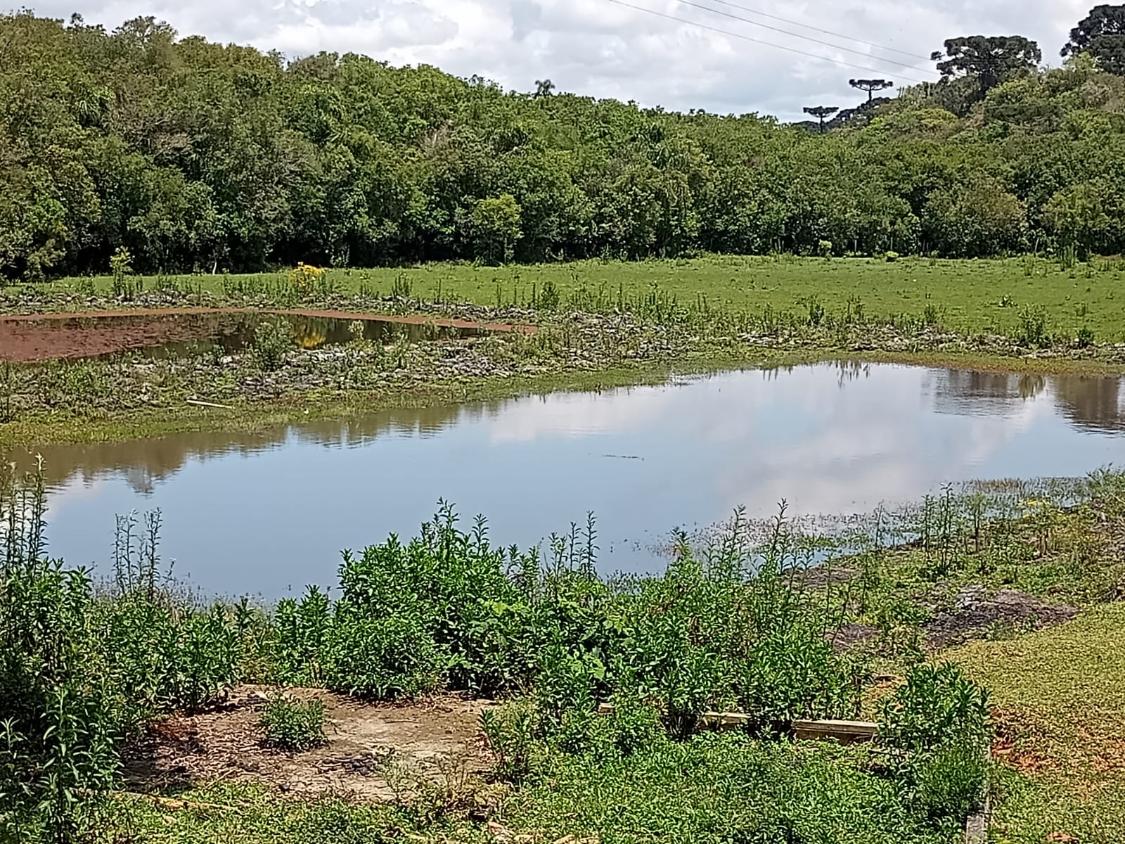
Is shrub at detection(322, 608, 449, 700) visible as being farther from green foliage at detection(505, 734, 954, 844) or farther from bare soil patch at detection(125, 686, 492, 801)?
green foliage at detection(505, 734, 954, 844)

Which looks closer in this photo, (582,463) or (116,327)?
(582,463)

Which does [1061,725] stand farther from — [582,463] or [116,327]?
[116,327]

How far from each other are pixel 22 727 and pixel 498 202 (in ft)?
154

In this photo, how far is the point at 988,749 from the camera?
5.93 meters

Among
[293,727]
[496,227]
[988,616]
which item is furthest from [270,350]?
[496,227]

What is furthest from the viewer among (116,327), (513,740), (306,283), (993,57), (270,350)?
(993,57)

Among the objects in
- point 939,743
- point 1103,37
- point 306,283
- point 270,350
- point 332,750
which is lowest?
point 332,750

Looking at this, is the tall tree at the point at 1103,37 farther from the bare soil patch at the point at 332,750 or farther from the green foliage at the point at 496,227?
the bare soil patch at the point at 332,750

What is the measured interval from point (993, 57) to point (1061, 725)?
110 meters

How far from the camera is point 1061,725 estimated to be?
21.3 feet

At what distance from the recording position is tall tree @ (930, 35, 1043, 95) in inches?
4109

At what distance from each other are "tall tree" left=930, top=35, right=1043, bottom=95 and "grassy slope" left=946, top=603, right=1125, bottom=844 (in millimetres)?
103515

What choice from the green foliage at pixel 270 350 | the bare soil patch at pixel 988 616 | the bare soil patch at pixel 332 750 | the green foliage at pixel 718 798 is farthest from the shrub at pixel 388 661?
the green foliage at pixel 270 350

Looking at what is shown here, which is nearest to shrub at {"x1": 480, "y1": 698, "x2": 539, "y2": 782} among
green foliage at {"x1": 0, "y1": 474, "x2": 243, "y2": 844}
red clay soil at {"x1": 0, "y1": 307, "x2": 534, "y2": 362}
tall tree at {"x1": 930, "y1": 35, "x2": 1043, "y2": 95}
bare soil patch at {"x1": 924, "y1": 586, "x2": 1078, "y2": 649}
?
green foliage at {"x1": 0, "y1": 474, "x2": 243, "y2": 844}
